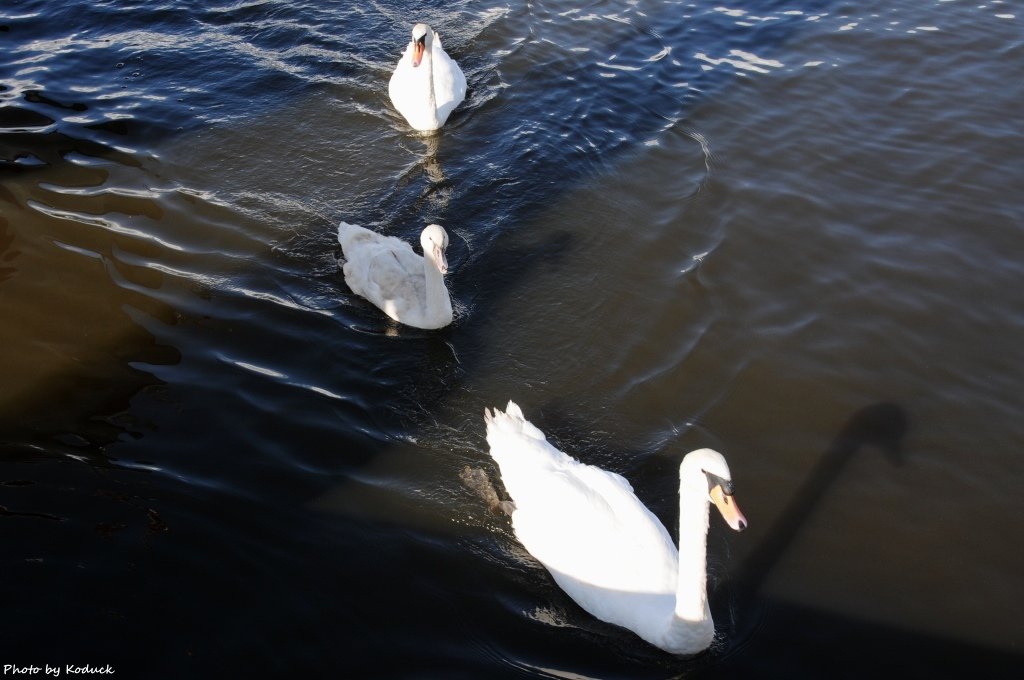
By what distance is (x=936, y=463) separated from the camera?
6.45 metres

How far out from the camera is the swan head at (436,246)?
7.18m

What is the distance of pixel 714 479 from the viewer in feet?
16.3

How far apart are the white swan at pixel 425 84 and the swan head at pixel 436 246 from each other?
310 cm

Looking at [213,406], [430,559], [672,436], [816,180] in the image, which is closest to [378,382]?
[213,406]

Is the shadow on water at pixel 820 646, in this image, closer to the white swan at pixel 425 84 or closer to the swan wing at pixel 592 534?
the swan wing at pixel 592 534

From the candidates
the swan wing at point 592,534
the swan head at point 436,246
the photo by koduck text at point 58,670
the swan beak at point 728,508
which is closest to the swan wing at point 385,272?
the swan head at point 436,246

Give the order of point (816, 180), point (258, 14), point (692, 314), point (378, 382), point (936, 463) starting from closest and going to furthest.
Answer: point (936, 463) → point (378, 382) → point (692, 314) → point (816, 180) → point (258, 14)

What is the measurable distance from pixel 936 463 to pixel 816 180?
398cm

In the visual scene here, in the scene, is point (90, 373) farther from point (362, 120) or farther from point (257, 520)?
point (362, 120)

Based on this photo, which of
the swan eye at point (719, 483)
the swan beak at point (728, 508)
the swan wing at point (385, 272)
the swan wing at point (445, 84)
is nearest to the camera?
the swan beak at point (728, 508)

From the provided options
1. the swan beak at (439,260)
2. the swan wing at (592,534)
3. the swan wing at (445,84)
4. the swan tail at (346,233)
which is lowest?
the swan wing at (592,534)

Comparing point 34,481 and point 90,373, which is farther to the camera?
point 90,373

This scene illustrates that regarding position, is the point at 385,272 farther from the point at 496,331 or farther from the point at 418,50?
the point at 418,50

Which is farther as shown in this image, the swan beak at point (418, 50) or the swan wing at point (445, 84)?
the swan wing at point (445, 84)
